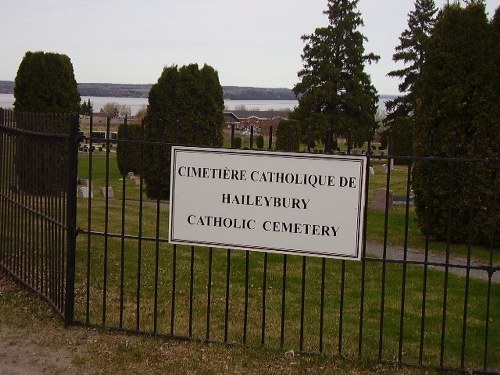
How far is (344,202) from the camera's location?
5.20 metres

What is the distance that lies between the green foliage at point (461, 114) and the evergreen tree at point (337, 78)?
32.9 metres

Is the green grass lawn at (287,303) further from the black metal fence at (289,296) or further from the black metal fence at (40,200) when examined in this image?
the black metal fence at (40,200)

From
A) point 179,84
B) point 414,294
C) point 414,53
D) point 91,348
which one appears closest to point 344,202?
point 91,348

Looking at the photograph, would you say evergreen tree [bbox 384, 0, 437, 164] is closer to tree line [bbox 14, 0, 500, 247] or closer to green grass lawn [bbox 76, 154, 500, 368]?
tree line [bbox 14, 0, 500, 247]

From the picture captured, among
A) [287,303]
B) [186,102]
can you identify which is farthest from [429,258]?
[186,102]

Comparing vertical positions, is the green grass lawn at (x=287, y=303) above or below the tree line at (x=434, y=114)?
below

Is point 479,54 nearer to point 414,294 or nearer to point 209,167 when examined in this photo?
point 414,294

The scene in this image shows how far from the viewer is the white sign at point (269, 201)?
520cm

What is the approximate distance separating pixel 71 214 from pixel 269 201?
73.4 inches

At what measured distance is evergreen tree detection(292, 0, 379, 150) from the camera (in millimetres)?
45281

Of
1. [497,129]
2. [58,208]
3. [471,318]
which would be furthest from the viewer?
[497,129]

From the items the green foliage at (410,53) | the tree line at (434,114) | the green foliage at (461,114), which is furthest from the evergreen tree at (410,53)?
the green foliage at (461,114)

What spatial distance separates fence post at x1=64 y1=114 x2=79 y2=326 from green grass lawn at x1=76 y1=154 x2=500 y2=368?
0.57 ft

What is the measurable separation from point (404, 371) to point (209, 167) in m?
2.25
